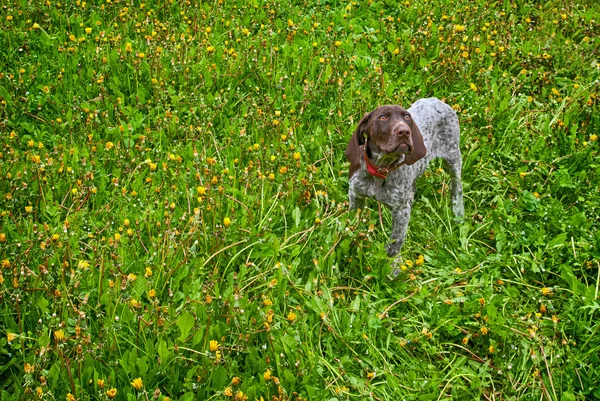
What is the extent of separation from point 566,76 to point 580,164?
1.66 meters

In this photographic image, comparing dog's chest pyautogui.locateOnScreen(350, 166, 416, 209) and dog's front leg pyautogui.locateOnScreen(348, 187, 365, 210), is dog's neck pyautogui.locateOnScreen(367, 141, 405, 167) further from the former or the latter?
dog's front leg pyautogui.locateOnScreen(348, 187, 365, 210)

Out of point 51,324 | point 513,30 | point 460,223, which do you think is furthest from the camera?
point 513,30

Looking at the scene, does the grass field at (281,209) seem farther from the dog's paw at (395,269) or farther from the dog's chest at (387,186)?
the dog's chest at (387,186)

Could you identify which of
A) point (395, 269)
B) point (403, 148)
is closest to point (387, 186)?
point (403, 148)

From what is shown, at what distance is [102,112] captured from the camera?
5.82 meters

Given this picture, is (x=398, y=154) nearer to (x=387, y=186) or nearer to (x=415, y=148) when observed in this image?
(x=415, y=148)

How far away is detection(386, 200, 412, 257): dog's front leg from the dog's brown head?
0.50m

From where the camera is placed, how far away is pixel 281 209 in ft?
15.6

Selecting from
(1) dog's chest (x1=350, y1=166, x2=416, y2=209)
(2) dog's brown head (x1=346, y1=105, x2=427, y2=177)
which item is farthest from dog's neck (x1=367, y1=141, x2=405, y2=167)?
(1) dog's chest (x1=350, y1=166, x2=416, y2=209)

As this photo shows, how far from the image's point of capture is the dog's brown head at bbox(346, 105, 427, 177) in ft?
13.2

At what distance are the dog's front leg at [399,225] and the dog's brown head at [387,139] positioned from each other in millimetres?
500

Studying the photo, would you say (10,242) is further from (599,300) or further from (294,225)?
(599,300)

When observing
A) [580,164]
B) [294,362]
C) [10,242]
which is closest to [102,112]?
Answer: [10,242]

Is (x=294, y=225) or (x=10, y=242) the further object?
(x=294, y=225)
